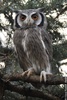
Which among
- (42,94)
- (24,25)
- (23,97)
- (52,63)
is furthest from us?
(24,25)

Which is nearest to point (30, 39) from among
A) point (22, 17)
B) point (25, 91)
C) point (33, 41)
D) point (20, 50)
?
point (33, 41)

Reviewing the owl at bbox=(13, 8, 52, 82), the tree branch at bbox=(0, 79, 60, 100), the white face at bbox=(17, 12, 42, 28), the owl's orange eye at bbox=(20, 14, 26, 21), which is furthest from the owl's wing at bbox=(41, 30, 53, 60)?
the tree branch at bbox=(0, 79, 60, 100)

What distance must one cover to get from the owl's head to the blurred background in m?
0.05

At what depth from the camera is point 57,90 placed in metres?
2.35

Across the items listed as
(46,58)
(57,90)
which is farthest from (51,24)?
(57,90)

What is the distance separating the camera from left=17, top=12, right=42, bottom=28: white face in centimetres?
283

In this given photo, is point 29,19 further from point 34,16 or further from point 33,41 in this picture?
point 33,41

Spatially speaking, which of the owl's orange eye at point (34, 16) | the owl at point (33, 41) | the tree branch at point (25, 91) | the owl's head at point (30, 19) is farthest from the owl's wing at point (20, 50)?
the tree branch at point (25, 91)

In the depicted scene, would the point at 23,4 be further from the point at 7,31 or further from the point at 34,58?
the point at 34,58

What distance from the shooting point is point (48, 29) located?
2.91 meters

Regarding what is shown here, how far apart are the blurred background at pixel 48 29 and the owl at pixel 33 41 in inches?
2.4

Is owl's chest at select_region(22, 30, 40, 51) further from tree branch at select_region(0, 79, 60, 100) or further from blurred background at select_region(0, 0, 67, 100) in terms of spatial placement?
tree branch at select_region(0, 79, 60, 100)

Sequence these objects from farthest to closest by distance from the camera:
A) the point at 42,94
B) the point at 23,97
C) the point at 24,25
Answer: the point at 24,25
the point at 23,97
the point at 42,94

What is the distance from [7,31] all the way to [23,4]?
0.34 m
